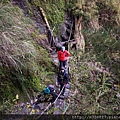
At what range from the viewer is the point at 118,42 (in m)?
8.34

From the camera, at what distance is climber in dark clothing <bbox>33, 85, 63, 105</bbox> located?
464cm

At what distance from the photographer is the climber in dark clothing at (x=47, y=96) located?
4641 mm

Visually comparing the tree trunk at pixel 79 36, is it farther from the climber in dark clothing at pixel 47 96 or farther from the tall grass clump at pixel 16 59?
the climber in dark clothing at pixel 47 96

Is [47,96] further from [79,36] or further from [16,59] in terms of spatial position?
[79,36]

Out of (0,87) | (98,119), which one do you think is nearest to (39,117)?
(0,87)

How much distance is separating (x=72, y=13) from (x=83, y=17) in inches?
27.0

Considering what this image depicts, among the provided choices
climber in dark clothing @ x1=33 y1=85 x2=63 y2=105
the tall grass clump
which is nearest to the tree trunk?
the tall grass clump

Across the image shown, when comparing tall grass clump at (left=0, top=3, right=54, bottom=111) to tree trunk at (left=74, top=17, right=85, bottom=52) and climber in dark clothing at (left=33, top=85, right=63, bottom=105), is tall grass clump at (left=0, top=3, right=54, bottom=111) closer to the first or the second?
climber in dark clothing at (left=33, top=85, right=63, bottom=105)

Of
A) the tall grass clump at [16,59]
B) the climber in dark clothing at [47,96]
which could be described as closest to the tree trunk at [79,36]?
the tall grass clump at [16,59]

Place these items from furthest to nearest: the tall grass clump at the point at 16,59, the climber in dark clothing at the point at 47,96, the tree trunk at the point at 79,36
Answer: the tree trunk at the point at 79,36
the climber in dark clothing at the point at 47,96
the tall grass clump at the point at 16,59

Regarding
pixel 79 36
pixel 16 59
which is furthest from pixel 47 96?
pixel 79 36

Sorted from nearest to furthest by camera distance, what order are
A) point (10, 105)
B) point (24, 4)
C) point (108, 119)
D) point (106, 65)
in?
point (10, 105)
point (108, 119)
point (24, 4)
point (106, 65)

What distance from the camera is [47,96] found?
4895 mm

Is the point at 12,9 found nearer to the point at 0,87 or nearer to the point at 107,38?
the point at 0,87
